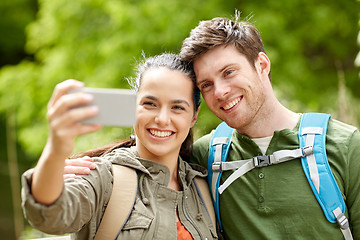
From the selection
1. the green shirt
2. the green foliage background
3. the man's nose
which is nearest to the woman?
the man's nose

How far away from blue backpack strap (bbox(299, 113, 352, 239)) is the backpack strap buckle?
18 cm

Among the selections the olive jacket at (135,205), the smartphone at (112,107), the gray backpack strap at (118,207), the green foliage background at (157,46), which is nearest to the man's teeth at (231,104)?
the olive jacket at (135,205)

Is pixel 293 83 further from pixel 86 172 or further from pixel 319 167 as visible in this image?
pixel 86 172

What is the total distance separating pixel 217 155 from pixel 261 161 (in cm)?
27

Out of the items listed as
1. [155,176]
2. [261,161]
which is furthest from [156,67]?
[261,161]

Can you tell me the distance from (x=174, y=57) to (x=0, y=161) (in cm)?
1115

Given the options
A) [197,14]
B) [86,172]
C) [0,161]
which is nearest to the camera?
[86,172]

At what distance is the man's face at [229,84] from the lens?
239 centimetres

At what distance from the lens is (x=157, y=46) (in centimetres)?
625

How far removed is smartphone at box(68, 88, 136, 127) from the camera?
1388mm

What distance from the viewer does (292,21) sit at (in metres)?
7.16

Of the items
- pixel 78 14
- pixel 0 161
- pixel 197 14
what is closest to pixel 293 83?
pixel 197 14

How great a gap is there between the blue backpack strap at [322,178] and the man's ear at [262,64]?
46 cm

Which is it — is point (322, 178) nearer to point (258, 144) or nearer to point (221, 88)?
point (258, 144)
